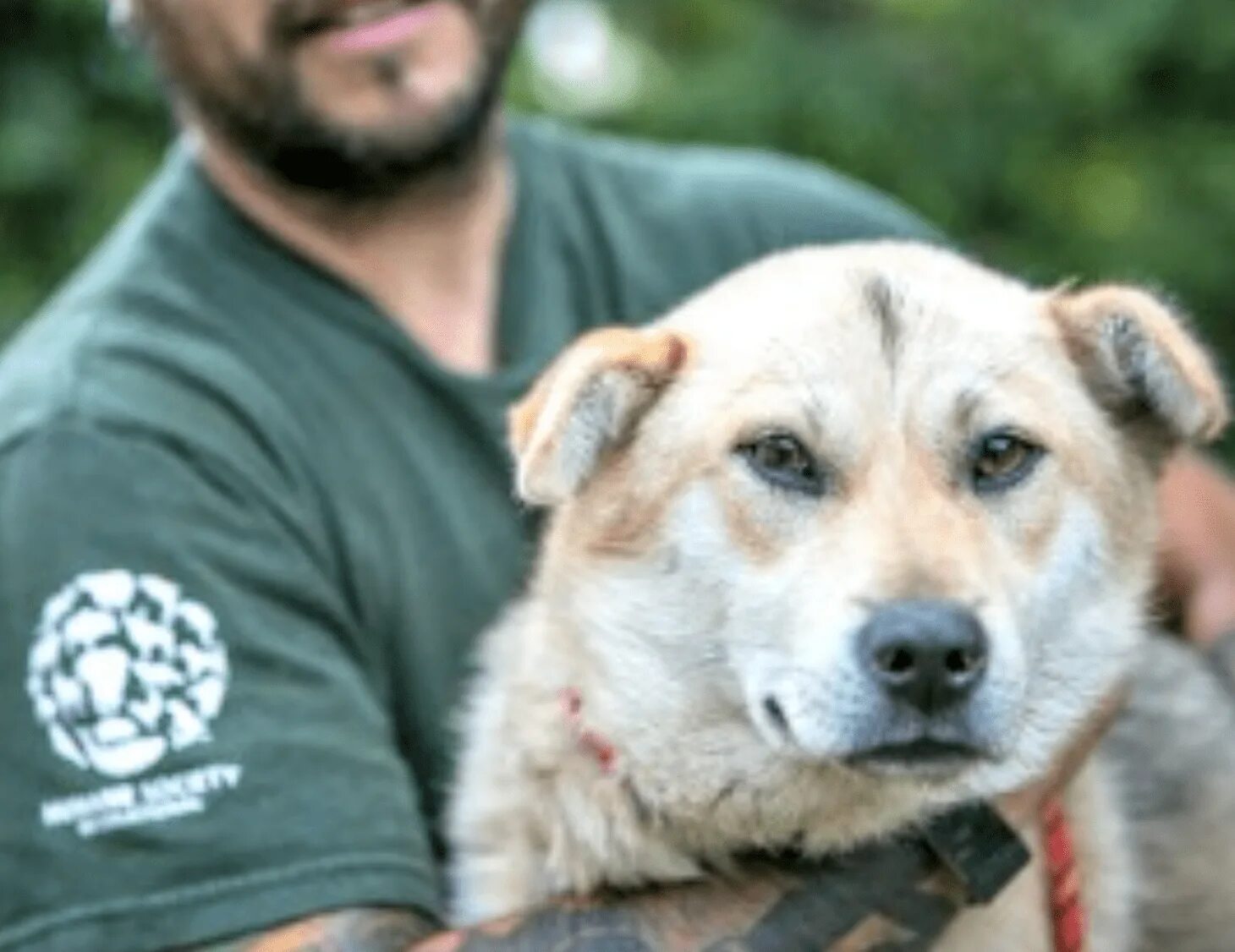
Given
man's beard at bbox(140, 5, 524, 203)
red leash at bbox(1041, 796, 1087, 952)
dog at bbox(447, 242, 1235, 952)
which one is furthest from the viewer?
man's beard at bbox(140, 5, 524, 203)

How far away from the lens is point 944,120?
7980 mm

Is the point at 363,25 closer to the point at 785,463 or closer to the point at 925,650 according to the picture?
the point at 785,463

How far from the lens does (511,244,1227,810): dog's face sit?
366 centimetres

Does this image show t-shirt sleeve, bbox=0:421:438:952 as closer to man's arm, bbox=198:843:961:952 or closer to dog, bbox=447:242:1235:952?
man's arm, bbox=198:843:961:952

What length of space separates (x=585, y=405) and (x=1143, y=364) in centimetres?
74

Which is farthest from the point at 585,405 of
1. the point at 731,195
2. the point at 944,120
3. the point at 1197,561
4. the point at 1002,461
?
the point at 944,120

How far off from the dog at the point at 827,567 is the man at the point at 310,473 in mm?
124

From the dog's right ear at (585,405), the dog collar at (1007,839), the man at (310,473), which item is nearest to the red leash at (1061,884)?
the dog collar at (1007,839)

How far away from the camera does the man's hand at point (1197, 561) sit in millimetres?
4965

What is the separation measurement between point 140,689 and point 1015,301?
4.22 ft

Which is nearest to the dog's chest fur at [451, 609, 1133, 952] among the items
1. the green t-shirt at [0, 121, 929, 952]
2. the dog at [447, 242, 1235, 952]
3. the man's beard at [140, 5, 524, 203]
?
the dog at [447, 242, 1235, 952]

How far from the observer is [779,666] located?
378 cm

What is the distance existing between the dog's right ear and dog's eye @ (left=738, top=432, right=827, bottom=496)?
0.18 meters

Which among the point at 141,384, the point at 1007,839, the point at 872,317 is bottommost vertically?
the point at 1007,839
